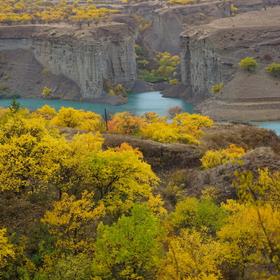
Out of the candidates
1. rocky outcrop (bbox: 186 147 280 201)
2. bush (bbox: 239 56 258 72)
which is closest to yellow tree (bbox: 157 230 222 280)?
rocky outcrop (bbox: 186 147 280 201)

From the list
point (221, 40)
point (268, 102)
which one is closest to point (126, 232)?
point (268, 102)

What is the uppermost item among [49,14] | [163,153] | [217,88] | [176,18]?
[163,153]

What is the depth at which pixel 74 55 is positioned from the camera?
138750 mm

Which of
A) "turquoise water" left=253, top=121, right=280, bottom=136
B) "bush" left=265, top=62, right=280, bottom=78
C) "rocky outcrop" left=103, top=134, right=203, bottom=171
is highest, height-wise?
"rocky outcrop" left=103, top=134, right=203, bottom=171

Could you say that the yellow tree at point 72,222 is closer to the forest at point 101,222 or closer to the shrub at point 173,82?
the forest at point 101,222

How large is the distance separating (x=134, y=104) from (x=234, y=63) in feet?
72.6

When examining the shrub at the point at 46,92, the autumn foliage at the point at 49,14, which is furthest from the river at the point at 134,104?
the autumn foliage at the point at 49,14

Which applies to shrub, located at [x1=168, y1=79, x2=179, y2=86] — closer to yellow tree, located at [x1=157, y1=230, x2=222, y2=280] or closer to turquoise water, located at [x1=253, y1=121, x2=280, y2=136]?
turquoise water, located at [x1=253, y1=121, x2=280, y2=136]

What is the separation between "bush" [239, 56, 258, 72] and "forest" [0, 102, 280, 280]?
82.2 metres

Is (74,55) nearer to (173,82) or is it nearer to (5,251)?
(173,82)

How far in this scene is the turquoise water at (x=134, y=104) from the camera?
118 m

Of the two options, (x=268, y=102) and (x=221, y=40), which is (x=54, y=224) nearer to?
(x=268, y=102)

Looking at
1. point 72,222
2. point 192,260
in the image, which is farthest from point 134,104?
point 192,260

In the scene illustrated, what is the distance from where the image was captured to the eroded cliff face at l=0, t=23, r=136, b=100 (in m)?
136
